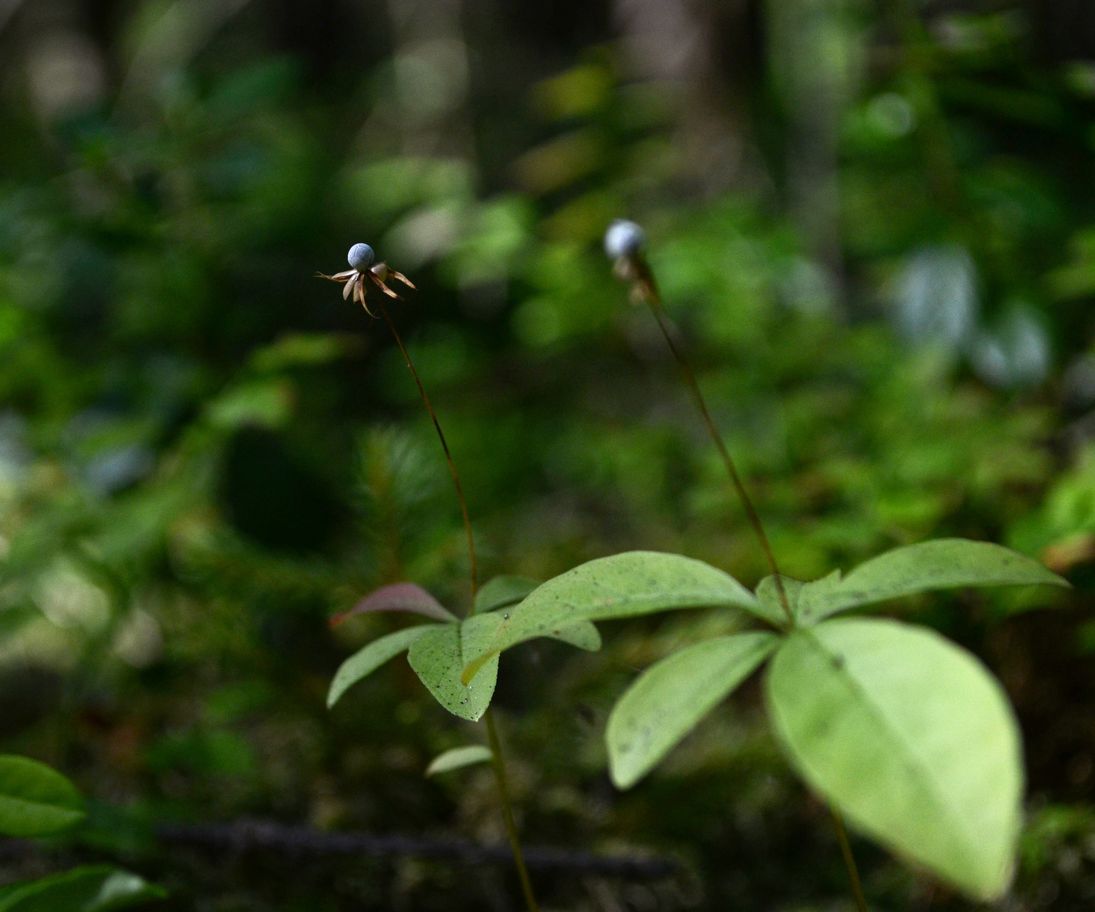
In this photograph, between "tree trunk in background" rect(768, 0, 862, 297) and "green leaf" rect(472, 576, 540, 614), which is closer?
"green leaf" rect(472, 576, 540, 614)

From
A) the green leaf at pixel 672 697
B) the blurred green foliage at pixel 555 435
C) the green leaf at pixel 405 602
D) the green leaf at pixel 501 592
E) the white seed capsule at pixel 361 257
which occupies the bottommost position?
the blurred green foliage at pixel 555 435

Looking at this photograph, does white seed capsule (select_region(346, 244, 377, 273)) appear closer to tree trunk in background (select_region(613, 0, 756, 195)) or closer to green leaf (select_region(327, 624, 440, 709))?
green leaf (select_region(327, 624, 440, 709))

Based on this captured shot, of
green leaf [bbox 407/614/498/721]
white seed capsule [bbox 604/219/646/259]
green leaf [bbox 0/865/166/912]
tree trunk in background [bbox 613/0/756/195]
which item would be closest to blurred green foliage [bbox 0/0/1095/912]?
tree trunk in background [bbox 613/0/756/195]

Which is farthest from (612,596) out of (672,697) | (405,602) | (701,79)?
(701,79)

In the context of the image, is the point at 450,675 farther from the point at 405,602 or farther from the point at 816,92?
the point at 816,92

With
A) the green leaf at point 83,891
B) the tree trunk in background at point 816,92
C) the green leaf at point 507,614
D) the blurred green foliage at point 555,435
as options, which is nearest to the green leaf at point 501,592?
Answer: the green leaf at point 507,614

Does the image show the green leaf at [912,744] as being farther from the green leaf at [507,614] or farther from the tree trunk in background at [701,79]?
the tree trunk in background at [701,79]

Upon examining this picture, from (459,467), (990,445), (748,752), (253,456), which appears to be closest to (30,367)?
(253,456)
